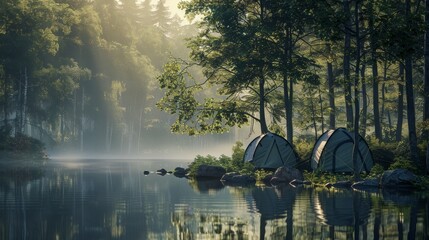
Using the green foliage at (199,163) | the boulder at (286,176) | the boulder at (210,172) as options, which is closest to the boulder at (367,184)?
the boulder at (286,176)

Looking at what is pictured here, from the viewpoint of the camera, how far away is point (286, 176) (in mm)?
35781

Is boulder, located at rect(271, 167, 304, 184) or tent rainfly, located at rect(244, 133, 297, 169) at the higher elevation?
tent rainfly, located at rect(244, 133, 297, 169)

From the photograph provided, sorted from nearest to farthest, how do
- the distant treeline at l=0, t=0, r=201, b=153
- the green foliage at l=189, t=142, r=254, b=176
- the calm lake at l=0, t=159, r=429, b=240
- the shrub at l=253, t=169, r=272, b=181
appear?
1. the calm lake at l=0, t=159, r=429, b=240
2. the shrub at l=253, t=169, r=272, b=181
3. the green foliage at l=189, t=142, r=254, b=176
4. the distant treeline at l=0, t=0, r=201, b=153

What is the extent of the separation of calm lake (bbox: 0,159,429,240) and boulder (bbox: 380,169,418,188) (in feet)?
8.73

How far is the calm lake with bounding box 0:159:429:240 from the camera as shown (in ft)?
50.6

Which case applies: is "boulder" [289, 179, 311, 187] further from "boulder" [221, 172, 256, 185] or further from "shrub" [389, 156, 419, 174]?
"shrub" [389, 156, 419, 174]

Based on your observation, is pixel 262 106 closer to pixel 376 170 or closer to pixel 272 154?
pixel 272 154

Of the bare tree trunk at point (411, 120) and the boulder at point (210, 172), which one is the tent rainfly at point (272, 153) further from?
the bare tree trunk at point (411, 120)

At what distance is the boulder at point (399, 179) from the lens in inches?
1180

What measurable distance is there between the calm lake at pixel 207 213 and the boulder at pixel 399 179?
266 cm

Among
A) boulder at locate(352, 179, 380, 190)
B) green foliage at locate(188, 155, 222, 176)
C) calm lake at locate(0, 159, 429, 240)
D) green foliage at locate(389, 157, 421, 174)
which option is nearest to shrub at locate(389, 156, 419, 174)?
green foliage at locate(389, 157, 421, 174)

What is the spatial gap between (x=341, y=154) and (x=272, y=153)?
5.49 metres

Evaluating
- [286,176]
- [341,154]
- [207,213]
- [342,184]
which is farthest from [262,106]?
[207,213]

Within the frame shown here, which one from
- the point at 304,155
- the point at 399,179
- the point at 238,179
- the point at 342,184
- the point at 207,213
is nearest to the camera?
the point at 207,213
